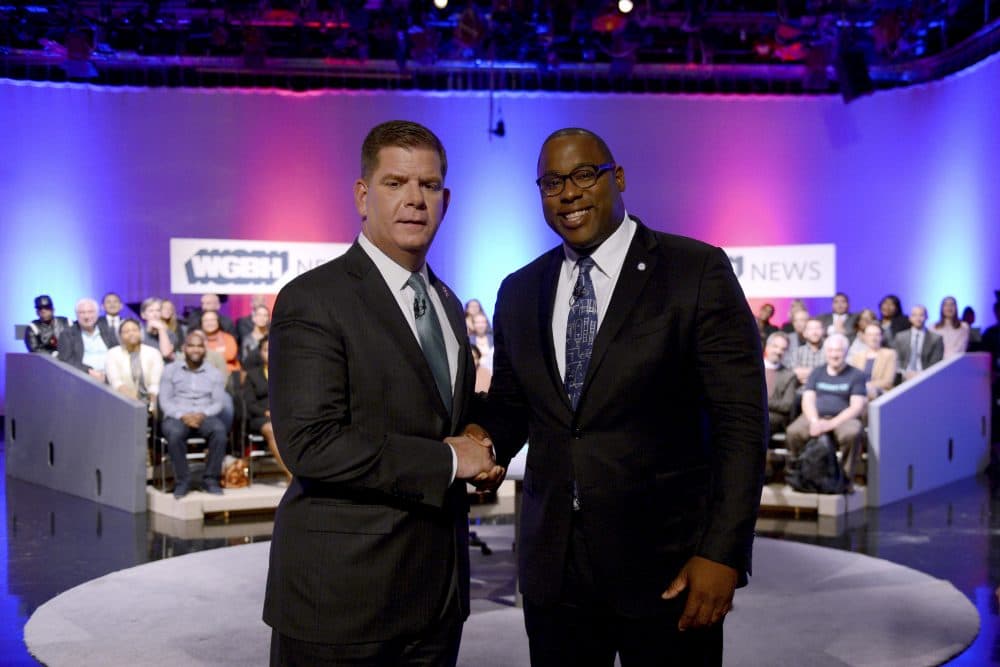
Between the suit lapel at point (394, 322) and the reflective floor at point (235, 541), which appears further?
the reflective floor at point (235, 541)

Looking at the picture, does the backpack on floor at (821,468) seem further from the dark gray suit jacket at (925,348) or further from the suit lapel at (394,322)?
the suit lapel at (394,322)

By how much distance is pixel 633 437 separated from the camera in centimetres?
211

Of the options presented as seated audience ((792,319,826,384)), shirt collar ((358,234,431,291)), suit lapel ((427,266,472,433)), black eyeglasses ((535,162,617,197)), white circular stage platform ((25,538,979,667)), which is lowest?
white circular stage platform ((25,538,979,667))

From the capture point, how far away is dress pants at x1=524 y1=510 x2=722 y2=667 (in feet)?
6.89

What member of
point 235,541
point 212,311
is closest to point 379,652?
point 235,541

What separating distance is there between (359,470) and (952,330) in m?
10.1

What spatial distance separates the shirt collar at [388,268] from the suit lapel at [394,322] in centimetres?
2

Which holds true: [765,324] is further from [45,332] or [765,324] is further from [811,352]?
[45,332]

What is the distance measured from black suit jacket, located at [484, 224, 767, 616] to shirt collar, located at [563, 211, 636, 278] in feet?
0.13

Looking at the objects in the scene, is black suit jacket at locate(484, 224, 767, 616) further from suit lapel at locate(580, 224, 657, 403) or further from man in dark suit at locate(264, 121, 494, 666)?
A: man in dark suit at locate(264, 121, 494, 666)

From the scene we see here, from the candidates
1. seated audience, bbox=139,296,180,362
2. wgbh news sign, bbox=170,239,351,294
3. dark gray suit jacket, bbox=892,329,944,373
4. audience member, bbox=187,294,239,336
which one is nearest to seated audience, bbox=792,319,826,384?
dark gray suit jacket, bbox=892,329,944,373

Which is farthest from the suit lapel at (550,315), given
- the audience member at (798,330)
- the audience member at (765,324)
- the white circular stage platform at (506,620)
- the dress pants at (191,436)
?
the audience member at (798,330)

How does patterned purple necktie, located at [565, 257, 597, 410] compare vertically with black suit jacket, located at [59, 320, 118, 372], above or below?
above

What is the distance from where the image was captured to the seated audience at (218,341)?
8.96 metres
